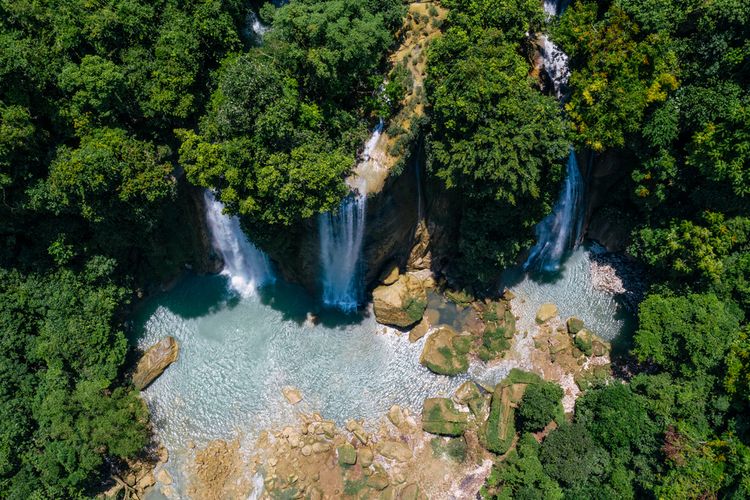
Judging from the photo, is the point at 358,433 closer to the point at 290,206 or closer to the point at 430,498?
the point at 430,498

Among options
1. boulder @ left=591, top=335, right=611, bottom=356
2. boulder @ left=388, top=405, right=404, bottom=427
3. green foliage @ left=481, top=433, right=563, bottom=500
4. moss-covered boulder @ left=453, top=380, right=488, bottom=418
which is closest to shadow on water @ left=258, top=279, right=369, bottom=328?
boulder @ left=388, top=405, right=404, bottom=427

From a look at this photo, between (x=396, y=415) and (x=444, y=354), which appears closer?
(x=396, y=415)

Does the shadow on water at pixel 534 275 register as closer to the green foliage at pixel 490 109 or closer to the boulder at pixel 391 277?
the boulder at pixel 391 277

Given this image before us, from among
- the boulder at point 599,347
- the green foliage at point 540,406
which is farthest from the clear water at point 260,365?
the boulder at point 599,347

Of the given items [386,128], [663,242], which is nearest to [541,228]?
[663,242]

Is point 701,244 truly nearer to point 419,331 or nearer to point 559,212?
point 559,212

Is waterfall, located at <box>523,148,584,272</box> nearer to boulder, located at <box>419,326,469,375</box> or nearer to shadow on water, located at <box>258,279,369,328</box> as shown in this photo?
boulder, located at <box>419,326,469,375</box>

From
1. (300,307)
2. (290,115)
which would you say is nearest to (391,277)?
(300,307)
